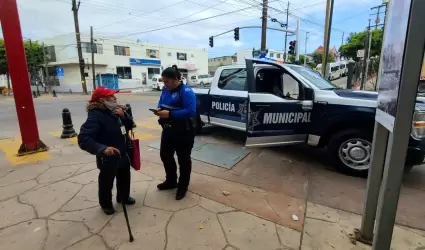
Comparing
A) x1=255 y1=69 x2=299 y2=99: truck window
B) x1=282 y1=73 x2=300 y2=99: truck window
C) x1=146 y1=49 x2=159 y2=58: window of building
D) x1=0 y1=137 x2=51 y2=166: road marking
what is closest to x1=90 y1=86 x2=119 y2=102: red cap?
x1=255 y1=69 x2=299 y2=99: truck window

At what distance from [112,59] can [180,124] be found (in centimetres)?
3599

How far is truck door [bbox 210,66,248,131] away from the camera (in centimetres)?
511

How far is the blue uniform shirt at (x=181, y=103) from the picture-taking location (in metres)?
2.92

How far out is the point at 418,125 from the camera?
3316 millimetres

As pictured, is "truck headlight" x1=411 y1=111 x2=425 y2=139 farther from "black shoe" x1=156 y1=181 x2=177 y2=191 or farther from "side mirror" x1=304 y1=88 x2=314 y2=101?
"black shoe" x1=156 y1=181 x2=177 y2=191

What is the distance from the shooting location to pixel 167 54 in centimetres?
4281

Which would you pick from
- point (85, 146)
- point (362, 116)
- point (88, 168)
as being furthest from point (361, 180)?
point (88, 168)

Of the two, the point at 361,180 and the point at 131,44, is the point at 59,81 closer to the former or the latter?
the point at 131,44

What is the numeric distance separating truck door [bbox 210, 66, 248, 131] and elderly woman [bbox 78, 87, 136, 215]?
2.72 metres

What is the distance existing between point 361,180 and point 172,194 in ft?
9.36

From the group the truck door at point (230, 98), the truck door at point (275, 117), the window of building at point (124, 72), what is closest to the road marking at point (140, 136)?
the truck door at point (230, 98)

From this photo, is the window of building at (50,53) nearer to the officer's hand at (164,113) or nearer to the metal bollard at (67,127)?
the metal bollard at (67,127)

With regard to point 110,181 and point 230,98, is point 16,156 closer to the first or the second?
point 110,181

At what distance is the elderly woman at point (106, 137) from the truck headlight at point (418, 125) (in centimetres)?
358
